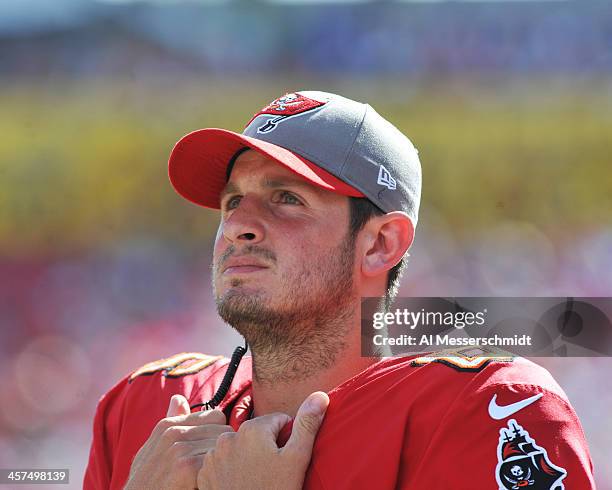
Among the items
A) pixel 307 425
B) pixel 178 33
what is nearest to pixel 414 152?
pixel 307 425

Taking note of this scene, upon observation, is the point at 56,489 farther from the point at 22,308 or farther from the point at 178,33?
the point at 178,33

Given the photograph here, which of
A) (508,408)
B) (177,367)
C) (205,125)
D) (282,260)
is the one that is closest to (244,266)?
(282,260)

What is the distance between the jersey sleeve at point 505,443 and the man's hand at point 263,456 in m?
0.16

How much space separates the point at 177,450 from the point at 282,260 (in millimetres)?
365

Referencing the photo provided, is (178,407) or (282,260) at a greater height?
(282,260)

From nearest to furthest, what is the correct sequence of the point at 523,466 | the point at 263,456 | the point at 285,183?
the point at 523,466
the point at 263,456
the point at 285,183

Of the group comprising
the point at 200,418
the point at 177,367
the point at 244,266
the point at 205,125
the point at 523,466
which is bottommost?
the point at 523,466

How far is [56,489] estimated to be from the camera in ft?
10.3

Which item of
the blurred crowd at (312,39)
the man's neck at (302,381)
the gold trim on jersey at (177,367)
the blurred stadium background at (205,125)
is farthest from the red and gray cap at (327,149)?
the blurred crowd at (312,39)

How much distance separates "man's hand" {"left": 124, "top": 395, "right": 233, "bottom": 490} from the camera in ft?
4.08

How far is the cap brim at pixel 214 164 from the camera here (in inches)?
54.5

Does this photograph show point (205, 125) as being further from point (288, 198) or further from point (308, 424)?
point (308, 424)

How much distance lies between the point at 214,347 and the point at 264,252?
229cm

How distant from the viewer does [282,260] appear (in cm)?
136
